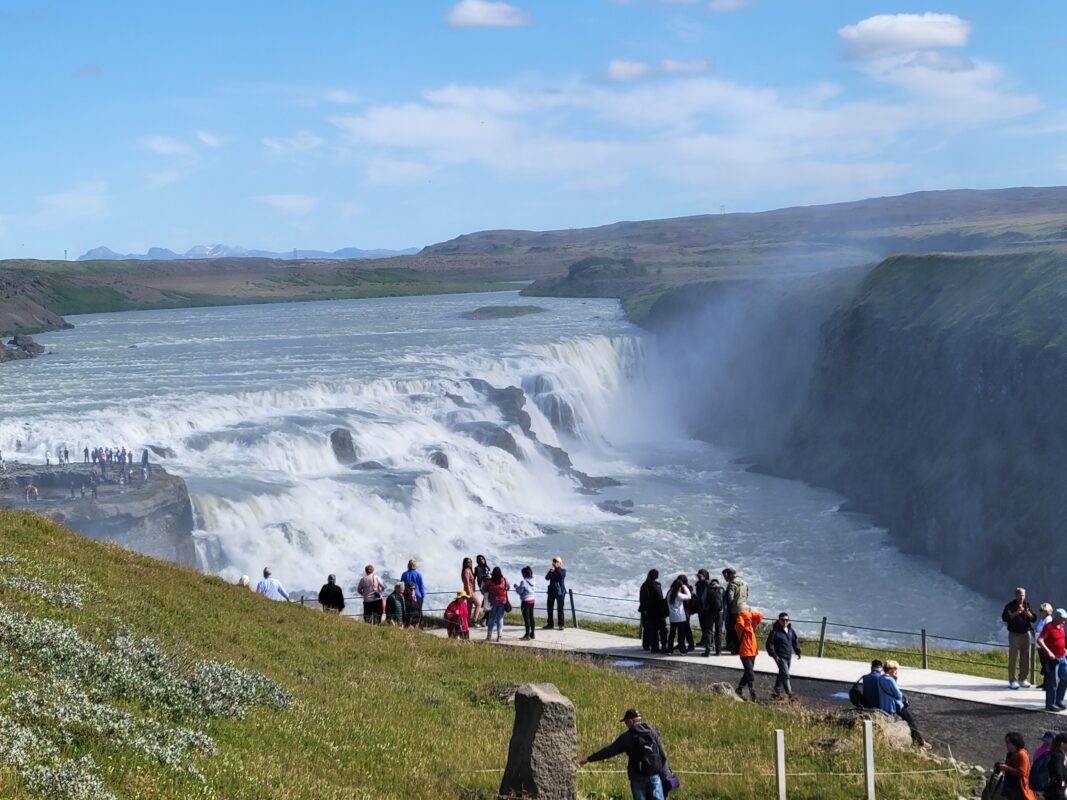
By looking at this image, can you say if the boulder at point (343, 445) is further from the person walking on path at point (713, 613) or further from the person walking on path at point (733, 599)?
the person walking on path at point (733, 599)

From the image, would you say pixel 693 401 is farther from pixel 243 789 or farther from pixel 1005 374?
pixel 243 789

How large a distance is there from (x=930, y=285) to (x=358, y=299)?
398 ft

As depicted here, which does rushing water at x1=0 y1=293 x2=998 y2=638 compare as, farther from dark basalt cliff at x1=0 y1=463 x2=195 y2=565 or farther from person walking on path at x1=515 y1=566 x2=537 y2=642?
person walking on path at x1=515 y1=566 x2=537 y2=642

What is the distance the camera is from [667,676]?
20.0 meters

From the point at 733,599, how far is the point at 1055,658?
214 inches

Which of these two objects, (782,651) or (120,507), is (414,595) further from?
(120,507)

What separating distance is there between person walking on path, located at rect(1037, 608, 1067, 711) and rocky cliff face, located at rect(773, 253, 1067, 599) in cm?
1937

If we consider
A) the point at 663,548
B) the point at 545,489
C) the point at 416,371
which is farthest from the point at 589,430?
the point at 663,548

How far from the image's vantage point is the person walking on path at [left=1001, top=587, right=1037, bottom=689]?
18609 millimetres

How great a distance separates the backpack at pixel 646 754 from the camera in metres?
11.2

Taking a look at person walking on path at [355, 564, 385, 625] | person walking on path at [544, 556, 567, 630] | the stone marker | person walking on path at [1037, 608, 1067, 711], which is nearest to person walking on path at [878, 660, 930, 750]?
person walking on path at [1037, 608, 1067, 711]

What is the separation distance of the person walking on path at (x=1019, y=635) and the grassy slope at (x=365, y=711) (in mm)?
4613

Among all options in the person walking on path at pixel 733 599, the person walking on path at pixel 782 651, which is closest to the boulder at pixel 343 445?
the person walking on path at pixel 733 599

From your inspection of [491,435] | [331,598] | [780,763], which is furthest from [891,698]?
[491,435]
